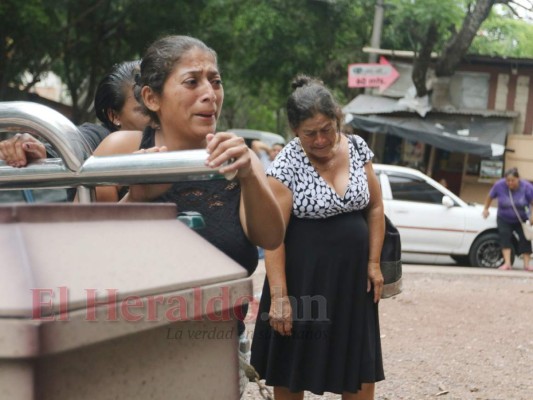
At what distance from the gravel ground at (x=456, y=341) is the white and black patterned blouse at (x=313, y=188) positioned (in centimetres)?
165

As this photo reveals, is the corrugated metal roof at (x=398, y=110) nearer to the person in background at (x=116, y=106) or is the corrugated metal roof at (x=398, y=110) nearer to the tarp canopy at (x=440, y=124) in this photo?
the tarp canopy at (x=440, y=124)

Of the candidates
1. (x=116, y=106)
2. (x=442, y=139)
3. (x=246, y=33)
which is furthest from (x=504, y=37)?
(x=116, y=106)

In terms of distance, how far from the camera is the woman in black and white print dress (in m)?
3.21

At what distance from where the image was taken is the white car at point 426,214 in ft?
37.5

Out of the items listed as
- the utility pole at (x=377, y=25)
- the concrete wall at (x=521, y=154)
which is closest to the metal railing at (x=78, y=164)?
the utility pole at (x=377, y=25)

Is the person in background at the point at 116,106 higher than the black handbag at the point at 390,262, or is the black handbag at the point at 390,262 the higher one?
the person in background at the point at 116,106

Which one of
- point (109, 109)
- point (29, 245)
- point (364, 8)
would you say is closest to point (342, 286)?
point (109, 109)

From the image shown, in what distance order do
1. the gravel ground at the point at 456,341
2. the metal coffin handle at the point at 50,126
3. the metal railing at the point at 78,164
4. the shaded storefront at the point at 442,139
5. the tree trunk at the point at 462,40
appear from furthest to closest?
the shaded storefront at the point at 442,139 < the tree trunk at the point at 462,40 < the gravel ground at the point at 456,341 < the metal coffin handle at the point at 50,126 < the metal railing at the point at 78,164

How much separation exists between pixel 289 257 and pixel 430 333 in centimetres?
330

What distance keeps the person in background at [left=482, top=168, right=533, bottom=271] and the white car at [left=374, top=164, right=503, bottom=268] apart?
47 cm

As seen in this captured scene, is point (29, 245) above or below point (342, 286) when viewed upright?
above

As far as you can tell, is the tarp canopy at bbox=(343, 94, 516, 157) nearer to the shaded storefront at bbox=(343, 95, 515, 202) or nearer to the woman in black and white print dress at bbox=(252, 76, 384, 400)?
the shaded storefront at bbox=(343, 95, 515, 202)

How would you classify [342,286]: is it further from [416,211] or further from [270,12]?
[270,12]

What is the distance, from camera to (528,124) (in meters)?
17.4
